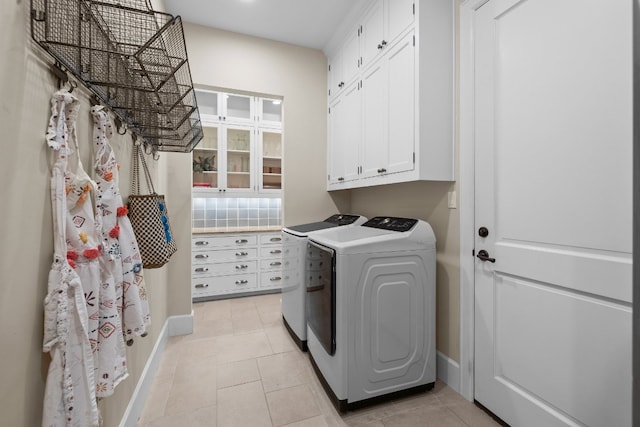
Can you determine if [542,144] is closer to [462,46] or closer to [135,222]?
[462,46]

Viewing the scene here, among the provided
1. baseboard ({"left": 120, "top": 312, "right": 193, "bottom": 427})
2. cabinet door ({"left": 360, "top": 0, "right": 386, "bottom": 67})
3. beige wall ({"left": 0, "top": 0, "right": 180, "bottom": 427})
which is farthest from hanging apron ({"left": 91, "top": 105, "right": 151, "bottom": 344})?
cabinet door ({"left": 360, "top": 0, "right": 386, "bottom": 67})

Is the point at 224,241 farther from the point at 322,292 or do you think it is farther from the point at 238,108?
the point at 322,292

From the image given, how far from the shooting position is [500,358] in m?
1.59

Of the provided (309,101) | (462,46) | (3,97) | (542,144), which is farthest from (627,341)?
(309,101)

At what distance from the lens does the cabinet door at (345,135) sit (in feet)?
8.42

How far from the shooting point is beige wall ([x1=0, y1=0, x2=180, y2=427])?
65cm

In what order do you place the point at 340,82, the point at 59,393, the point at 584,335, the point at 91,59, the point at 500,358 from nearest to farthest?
the point at 59,393 < the point at 91,59 < the point at 584,335 < the point at 500,358 < the point at 340,82

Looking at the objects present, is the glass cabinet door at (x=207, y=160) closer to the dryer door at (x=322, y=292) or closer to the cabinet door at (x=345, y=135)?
the cabinet door at (x=345, y=135)

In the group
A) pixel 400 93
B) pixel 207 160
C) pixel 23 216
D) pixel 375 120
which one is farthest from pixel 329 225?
pixel 207 160

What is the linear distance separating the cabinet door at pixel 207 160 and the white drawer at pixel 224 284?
1.25 m

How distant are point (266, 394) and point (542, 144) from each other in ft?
6.84

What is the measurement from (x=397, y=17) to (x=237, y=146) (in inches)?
107

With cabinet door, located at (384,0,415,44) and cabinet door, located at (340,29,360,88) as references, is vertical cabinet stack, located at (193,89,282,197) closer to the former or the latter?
cabinet door, located at (340,29,360,88)

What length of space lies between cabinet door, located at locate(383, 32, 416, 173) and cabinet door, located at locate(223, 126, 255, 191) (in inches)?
96.9
